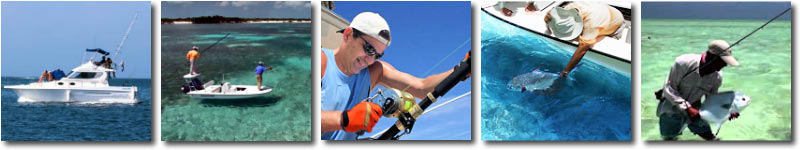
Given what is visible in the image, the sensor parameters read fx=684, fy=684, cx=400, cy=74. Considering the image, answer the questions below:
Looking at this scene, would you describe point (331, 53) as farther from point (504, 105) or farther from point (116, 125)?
point (116, 125)

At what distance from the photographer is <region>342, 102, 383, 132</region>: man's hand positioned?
570cm

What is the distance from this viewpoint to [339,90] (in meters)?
5.70

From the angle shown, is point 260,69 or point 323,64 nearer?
point 323,64

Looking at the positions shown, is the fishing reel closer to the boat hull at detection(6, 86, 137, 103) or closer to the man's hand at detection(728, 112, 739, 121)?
the boat hull at detection(6, 86, 137, 103)

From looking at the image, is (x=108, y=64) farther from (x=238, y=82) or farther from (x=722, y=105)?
(x=722, y=105)

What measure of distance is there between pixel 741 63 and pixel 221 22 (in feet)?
14.3

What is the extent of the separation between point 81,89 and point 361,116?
7.84 feet

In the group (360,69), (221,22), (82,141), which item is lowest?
(82,141)

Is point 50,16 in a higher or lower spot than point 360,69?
higher

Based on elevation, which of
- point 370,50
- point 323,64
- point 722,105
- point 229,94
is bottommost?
point 722,105

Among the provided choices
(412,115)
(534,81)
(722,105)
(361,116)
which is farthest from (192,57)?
(722,105)

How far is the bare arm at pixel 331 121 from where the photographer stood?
5.70 meters

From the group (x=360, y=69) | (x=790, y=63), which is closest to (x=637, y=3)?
(x=790, y=63)

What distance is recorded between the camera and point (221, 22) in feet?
18.9
